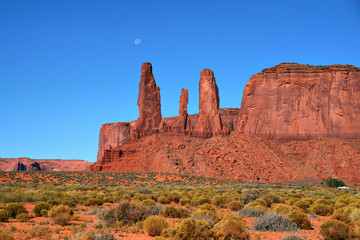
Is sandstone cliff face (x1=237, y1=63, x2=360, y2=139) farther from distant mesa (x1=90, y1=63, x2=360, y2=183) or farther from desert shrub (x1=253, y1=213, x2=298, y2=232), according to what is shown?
desert shrub (x1=253, y1=213, x2=298, y2=232)

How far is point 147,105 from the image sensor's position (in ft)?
252

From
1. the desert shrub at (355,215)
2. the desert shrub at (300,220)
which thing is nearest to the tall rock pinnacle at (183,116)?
the desert shrub at (355,215)

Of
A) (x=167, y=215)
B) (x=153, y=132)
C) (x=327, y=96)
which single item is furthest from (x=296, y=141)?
(x=167, y=215)

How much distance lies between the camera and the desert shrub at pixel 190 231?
38.6ft

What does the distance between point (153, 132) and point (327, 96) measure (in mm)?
Result: 37022

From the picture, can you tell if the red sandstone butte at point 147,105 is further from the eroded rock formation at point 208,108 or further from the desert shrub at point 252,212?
the desert shrub at point 252,212

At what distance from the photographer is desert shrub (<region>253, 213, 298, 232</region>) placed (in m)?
15.1

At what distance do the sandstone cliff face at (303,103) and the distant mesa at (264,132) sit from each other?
0.19 metres

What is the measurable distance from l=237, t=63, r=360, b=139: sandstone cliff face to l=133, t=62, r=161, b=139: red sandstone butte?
19.2m

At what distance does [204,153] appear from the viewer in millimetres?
68438

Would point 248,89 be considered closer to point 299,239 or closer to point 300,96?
point 300,96

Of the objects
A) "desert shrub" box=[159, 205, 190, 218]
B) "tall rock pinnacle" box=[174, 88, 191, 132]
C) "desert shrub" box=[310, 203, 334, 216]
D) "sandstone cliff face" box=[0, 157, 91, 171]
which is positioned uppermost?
"tall rock pinnacle" box=[174, 88, 191, 132]

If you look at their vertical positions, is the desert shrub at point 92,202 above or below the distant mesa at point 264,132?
below

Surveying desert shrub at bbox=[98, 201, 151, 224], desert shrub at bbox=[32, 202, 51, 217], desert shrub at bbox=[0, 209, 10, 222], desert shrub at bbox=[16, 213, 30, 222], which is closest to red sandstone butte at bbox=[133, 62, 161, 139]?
desert shrub at bbox=[32, 202, 51, 217]
